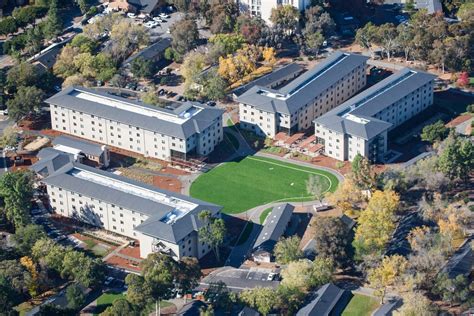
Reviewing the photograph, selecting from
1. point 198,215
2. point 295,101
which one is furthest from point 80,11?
point 198,215

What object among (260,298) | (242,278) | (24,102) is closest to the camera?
(260,298)

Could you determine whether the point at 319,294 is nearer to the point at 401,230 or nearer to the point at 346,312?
the point at 346,312

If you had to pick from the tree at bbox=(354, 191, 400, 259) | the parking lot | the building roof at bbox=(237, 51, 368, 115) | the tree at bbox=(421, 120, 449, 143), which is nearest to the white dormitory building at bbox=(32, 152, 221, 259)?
the parking lot

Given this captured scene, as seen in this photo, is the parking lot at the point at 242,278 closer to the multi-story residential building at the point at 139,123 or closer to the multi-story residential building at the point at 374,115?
the multi-story residential building at the point at 139,123

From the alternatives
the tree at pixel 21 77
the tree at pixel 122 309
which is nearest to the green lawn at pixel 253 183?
the tree at pixel 122 309

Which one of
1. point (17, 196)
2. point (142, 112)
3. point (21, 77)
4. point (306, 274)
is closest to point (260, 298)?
point (306, 274)

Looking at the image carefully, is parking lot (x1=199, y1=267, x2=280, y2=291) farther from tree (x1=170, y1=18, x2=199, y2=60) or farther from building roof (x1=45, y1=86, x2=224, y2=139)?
tree (x1=170, y1=18, x2=199, y2=60)

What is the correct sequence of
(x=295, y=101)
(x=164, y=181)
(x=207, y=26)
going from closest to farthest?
(x=164, y=181) < (x=295, y=101) < (x=207, y=26)

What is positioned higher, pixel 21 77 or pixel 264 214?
pixel 21 77

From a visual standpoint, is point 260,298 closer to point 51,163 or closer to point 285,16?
point 51,163
